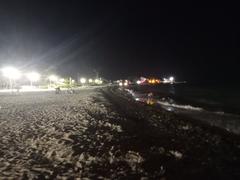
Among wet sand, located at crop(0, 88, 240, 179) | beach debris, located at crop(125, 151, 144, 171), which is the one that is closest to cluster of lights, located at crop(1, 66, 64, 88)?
wet sand, located at crop(0, 88, 240, 179)

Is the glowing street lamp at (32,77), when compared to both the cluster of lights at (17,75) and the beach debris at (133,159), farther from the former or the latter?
the beach debris at (133,159)

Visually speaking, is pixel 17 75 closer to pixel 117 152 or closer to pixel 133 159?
pixel 117 152

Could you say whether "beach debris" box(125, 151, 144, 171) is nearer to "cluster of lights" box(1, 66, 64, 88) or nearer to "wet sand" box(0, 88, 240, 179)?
"wet sand" box(0, 88, 240, 179)

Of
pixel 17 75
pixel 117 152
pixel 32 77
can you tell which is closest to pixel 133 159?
pixel 117 152

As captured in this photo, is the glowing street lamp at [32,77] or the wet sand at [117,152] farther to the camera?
the glowing street lamp at [32,77]

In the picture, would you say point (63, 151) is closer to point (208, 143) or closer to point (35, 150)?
point (35, 150)

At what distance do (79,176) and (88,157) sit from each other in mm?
2196

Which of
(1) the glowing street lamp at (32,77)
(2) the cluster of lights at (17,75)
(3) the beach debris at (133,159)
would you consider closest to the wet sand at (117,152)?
(3) the beach debris at (133,159)

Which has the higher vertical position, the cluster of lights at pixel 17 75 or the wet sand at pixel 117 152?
the cluster of lights at pixel 17 75

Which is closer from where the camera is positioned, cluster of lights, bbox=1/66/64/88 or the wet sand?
the wet sand

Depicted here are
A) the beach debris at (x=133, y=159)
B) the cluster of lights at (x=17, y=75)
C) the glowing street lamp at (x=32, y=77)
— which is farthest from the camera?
the glowing street lamp at (x=32, y=77)

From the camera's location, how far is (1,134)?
52.7 ft

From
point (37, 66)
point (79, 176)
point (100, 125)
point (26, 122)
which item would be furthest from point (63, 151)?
point (37, 66)

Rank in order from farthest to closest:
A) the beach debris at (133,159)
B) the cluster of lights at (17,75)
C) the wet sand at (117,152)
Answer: the cluster of lights at (17,75) < the beach debris at (133,159) < the wet sand at (117,152)
